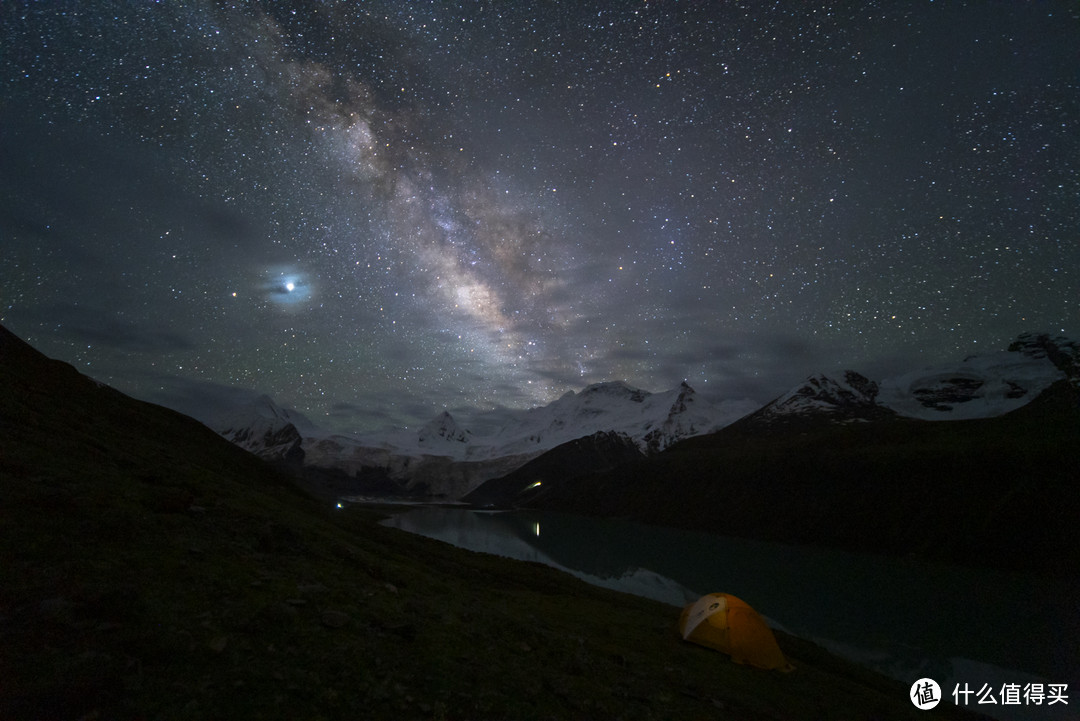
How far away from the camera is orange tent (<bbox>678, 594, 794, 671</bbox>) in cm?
1931

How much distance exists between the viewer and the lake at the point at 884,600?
31.9 meters

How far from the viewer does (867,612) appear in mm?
46531

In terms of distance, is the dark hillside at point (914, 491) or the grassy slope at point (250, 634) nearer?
the grassy slope at point (250, 634)

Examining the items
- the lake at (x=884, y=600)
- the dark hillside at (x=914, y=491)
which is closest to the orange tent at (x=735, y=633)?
the lake at (x=884, y=600)

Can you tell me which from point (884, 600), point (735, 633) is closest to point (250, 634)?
point (735, 633)

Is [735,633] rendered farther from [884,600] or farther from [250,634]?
[884,600]

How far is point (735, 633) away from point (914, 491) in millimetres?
118557

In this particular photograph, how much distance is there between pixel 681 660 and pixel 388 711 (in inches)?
527

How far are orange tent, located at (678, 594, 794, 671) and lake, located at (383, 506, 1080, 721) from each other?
28.6 ft

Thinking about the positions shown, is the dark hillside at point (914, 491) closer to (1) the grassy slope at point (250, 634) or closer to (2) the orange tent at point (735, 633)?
(2) the orange tent at point (735, 633)

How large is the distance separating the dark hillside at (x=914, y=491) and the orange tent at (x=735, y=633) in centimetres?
9429

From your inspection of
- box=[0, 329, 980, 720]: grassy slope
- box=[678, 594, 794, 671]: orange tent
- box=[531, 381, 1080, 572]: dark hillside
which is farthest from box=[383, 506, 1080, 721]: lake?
box=[0, 329, 980, 720]: grassy slope

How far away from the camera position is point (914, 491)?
10794cm

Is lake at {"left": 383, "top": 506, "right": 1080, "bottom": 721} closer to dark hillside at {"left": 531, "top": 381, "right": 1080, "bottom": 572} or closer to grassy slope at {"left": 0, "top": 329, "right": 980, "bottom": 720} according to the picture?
dark hillside at {"left": 531, "top": 381, "right": 1080, "bottom": 572}
